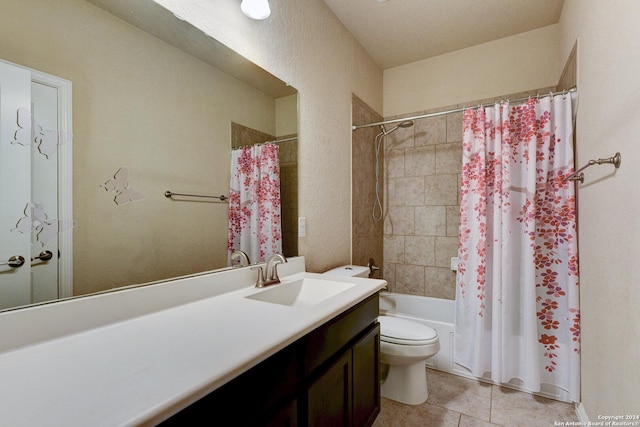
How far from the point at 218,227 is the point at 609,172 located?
1.65 metres

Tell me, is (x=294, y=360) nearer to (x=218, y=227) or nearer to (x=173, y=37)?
(x=218, y=227)

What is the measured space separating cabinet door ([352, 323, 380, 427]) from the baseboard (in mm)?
1123

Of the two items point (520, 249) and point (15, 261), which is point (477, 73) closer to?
point (520, 249)

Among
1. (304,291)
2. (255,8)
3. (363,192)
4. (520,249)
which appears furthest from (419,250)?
(255,8)

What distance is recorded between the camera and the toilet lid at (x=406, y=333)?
1.76m

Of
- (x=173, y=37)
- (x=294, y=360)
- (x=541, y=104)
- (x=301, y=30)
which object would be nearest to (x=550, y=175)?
(x=541, y=104)

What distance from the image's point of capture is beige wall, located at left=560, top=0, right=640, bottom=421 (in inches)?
39.7

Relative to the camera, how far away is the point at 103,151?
36.5 inches

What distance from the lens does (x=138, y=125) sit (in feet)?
3.36

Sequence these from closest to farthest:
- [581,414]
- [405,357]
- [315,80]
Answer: [581,414], [405,357], [315,80]

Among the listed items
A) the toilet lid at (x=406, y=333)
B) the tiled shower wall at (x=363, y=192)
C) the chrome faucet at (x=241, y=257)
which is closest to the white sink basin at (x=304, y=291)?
the chrome faucet at (x=241, y=257)

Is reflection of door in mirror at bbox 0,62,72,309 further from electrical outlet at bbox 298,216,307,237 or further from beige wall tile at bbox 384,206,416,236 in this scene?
beige wall tile at bbox 384,206,416,236

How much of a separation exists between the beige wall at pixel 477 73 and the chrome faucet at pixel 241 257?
2.23m

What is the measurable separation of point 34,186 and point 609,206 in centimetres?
199
